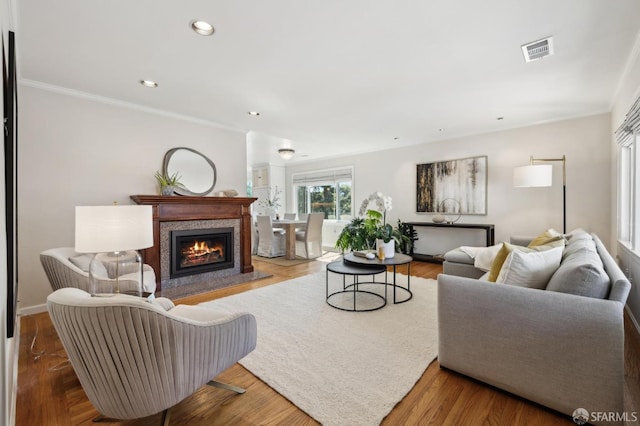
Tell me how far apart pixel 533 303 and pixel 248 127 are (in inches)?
173

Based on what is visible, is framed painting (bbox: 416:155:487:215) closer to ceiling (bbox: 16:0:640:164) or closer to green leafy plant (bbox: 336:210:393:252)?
ceiling (bbox: 16:0:640:164)

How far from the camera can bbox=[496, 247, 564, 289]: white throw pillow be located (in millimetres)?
1767

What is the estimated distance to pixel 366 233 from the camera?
139 inches

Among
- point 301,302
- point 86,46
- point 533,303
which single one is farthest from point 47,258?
point 533,303

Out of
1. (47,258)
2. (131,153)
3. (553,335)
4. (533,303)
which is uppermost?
(131,153)

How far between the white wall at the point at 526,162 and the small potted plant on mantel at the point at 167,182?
171 inches

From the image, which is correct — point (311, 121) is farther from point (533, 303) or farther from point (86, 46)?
point (533, 303)

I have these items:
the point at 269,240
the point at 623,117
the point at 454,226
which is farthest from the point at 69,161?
the point at 623,117

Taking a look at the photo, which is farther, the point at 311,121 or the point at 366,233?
the point at 311,121

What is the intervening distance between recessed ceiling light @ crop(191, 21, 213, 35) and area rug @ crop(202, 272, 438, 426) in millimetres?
2453

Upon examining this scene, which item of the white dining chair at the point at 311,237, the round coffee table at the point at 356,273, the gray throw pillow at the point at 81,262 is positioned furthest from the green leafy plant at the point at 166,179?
the white dining chair at the point at 311,237

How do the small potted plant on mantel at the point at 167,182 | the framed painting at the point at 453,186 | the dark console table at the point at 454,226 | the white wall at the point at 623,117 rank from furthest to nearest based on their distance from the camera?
the framed painting at the point at 453,186, the dark console table at the point at 454,226, the small potted plant on mantel at the point at 167,182, the white wall at the point at 623,117

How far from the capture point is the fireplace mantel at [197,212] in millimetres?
3779

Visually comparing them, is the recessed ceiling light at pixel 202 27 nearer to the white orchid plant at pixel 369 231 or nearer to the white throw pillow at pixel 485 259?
the white orchid plant at pixel 369 231
